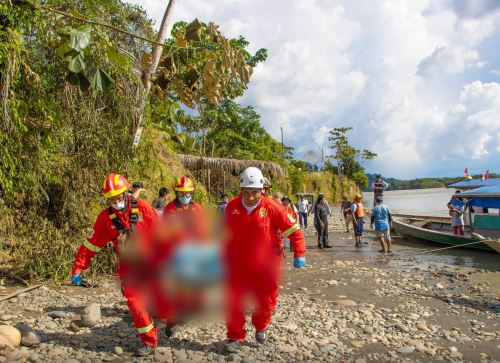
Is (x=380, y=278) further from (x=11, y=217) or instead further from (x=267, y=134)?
(x=267, y=134)

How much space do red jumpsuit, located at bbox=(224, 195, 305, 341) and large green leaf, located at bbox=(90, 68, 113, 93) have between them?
9.92 ft

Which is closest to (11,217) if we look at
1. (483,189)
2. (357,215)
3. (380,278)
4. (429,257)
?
(380,278)

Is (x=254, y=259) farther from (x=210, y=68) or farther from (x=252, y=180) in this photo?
(x=210, y=68)

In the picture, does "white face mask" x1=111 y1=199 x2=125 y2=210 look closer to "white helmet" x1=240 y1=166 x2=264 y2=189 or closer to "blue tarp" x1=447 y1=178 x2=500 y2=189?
"white helmet" x1=240 y1=166 x2=264 y2=189

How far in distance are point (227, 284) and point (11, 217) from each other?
5.00 meters

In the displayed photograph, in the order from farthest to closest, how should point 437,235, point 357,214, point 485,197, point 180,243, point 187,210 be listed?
point 437,235
point 357,214
point 485,197
point 187,210
point 180,243

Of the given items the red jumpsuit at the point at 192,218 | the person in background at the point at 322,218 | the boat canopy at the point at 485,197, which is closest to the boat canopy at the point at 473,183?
the boat canopy at the point at 485,197

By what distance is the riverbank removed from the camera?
4477 millimetres

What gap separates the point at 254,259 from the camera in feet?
14.5

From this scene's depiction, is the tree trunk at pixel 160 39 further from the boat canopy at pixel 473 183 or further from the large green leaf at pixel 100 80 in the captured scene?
the boat canopy at pixel 473 183

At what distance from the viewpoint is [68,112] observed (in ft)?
25.5

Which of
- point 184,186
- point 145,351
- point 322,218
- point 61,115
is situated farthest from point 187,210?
point 322,218

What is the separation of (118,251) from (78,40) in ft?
10.1

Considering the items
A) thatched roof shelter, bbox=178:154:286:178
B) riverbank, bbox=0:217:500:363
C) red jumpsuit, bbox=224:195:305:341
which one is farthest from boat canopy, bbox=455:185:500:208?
thatched roof shelter, bbox=178:154:286:178
